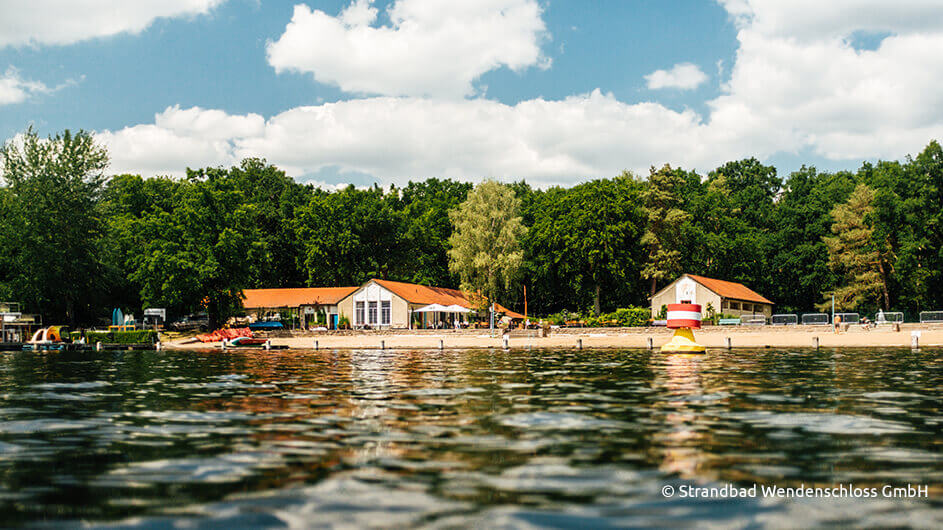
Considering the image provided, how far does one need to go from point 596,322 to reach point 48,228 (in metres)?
51.5

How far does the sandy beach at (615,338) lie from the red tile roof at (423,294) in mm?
11199

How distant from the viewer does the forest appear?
237 ft

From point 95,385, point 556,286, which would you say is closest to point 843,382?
point 95,385

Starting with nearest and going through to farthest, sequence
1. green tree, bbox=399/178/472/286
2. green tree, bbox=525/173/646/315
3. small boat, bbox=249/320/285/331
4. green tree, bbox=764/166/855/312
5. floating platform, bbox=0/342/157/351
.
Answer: floating platform, bbox=0/342/157/351
small boat, bbox=249/320/285/331
green tree, bbox=525/173/646/315
green tree, bbox=764/166/855/312
green tree, bbox=399/178/472/286

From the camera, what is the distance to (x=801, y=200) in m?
102

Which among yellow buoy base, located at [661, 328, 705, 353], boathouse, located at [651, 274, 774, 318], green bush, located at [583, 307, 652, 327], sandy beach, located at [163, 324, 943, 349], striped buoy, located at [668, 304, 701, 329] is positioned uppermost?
boathouse, located at [651, 274, 774, 318]

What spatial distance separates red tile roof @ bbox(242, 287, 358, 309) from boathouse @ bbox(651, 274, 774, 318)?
34.0 m

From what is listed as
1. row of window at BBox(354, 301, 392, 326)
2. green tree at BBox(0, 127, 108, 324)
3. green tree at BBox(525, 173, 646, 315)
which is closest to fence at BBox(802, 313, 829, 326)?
green tree at BBox(525, 173, 646, 315)

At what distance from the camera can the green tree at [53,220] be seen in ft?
229

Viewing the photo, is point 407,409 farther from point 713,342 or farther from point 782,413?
point 713,342

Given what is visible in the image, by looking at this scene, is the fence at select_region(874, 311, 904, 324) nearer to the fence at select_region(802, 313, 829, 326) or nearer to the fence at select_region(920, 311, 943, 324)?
the fence at select_region(920, 311, 943, 324)

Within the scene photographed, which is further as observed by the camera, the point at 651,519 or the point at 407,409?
the point at 407,409

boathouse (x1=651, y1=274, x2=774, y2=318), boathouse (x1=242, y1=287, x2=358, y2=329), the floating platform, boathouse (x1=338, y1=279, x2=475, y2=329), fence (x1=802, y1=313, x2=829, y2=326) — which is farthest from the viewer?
boathouse (x1=242, y1=287, x2=358, y2=329)

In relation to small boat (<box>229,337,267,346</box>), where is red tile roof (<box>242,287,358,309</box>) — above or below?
above
